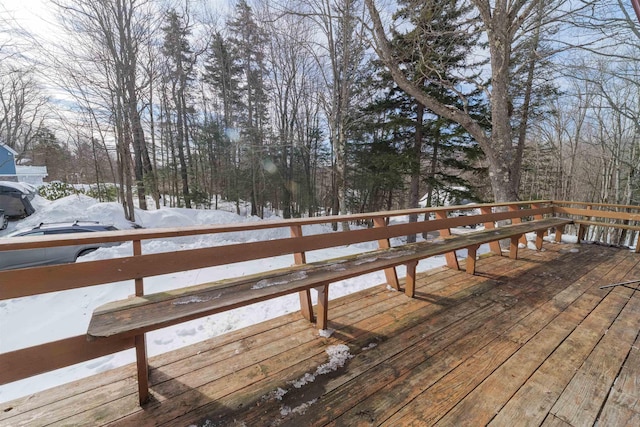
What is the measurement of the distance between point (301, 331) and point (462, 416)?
4.23 feet

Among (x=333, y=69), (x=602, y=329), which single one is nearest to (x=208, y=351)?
(x=602, y=329)

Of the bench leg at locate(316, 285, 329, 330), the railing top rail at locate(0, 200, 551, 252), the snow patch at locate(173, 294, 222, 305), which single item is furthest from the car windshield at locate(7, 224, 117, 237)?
the bench leg at locate(316, 285, 329, 330)

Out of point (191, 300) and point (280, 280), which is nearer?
point (191, 300)

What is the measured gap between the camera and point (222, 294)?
183 centimetres

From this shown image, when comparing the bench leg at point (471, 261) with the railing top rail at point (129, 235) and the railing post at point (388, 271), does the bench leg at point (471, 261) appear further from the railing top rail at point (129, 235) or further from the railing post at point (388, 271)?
the railing top rail at point (129, 235)

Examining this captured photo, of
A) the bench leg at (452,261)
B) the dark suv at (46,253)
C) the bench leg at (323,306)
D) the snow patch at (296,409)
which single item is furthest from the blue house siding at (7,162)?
the bench leg at (452,261)

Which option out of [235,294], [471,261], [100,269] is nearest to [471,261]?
[471,261]

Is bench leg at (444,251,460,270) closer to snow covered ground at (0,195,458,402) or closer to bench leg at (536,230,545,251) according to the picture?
snow covered ground at (0,195,458,402)

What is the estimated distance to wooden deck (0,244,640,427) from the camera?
1.50 m

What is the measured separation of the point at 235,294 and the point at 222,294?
86 mm

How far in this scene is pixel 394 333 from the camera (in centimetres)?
231

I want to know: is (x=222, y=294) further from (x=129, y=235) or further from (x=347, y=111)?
Answer: (x=347, y=111)

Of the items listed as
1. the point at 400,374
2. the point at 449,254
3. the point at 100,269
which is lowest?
the point at 400,374

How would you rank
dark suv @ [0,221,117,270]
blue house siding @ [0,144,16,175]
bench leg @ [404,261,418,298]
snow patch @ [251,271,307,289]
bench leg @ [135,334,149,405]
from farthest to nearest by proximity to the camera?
1. blue house siding @ [0,144,16,175]
2. dark suv @ [0,221,117,270]
3. bench leg @ [404,261,418,298]
4. snow patch @ [251,271,307,289]
5. bench leg @ [135,334,149,405]
